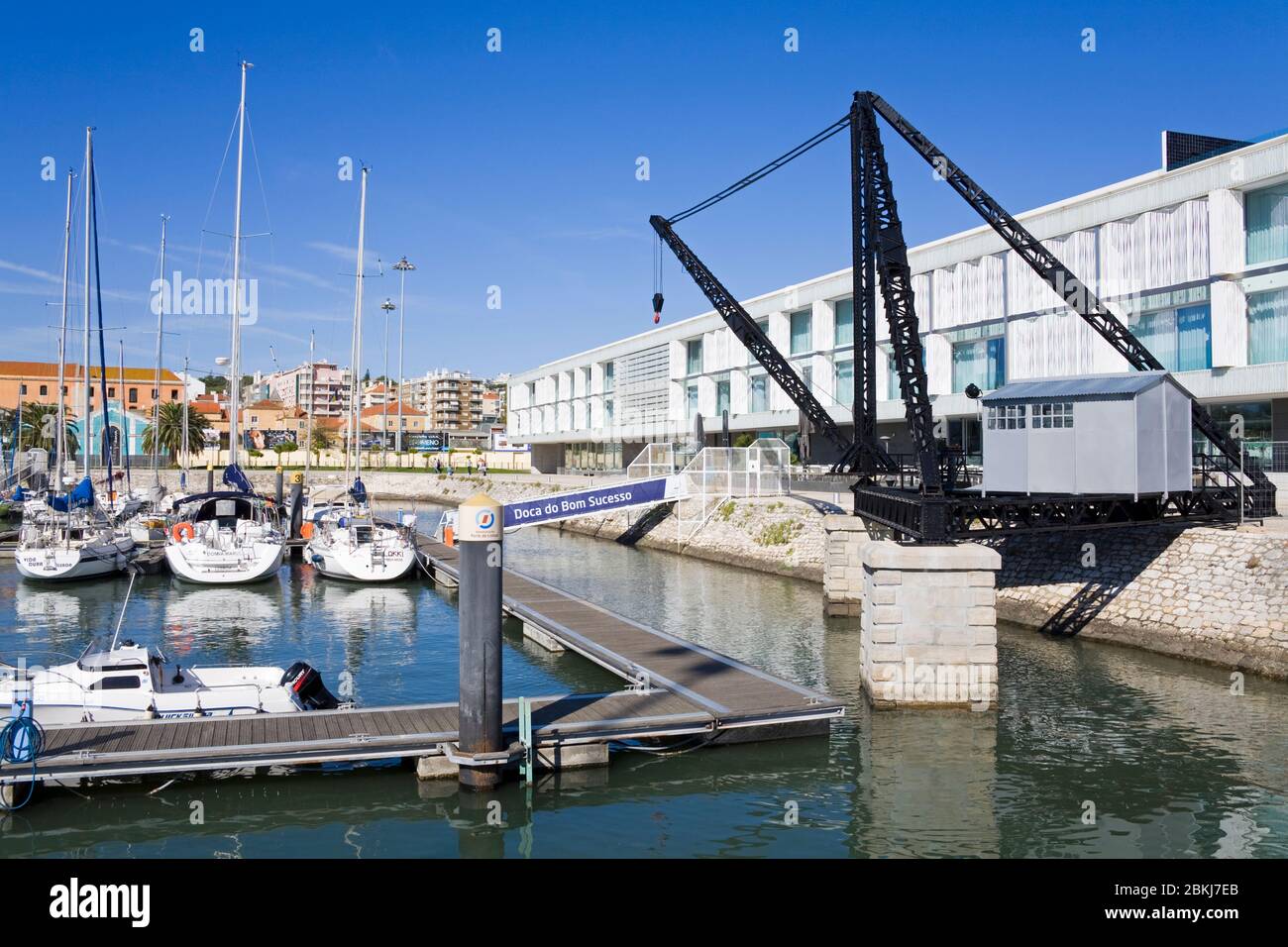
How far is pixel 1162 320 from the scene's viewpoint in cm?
4244

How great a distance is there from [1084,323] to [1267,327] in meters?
7.56

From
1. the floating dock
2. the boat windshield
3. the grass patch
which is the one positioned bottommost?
the floating dock

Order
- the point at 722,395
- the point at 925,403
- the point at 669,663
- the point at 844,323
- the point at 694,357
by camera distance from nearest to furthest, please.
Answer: the point at 669,663 → the point at 925,403 → the point at 844,323 → the point at 722,395 → the point at 694,357

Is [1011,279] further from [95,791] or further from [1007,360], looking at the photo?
[95,791]

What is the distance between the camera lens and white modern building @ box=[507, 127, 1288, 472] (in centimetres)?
3838

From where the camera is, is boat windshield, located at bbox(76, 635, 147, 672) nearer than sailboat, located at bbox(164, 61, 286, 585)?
Yes

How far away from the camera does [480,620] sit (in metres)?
15.8

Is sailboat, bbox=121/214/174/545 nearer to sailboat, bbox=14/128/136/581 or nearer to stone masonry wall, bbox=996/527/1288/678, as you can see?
sailboat, bbox=14/128/136/581

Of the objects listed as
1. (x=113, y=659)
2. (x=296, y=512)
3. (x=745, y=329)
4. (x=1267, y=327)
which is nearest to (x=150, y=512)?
(x=296, y=512)

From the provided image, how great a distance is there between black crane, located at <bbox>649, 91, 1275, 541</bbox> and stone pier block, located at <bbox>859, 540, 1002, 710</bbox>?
5.35ft

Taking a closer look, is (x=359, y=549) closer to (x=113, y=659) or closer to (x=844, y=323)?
(x=113, y=659)

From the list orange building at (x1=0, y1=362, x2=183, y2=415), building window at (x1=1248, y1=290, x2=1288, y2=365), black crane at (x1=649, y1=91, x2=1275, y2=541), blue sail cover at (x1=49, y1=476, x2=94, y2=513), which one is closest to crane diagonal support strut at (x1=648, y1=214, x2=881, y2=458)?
black crane at (x1=649, y1=91, x2=1275, y2=541)
